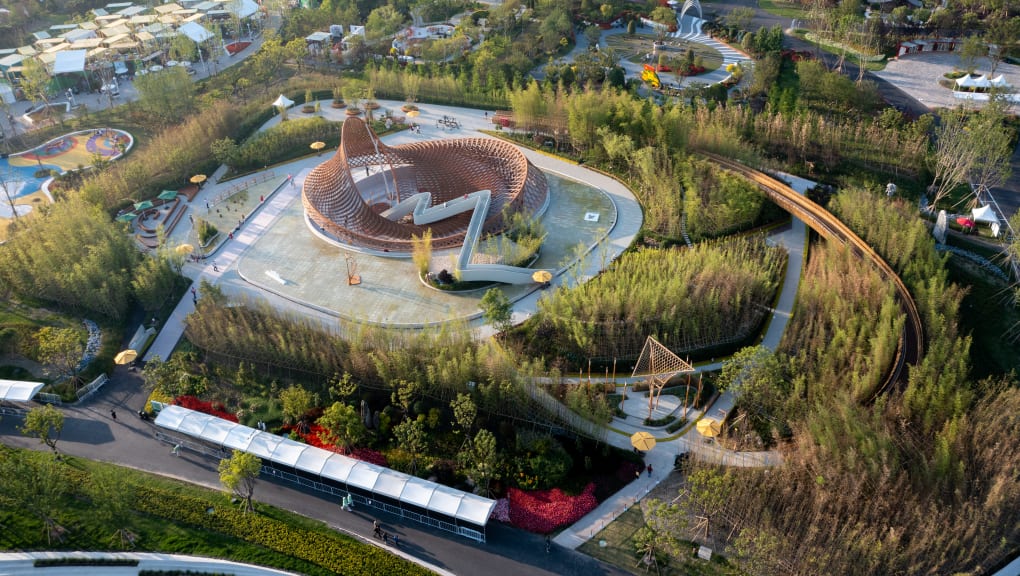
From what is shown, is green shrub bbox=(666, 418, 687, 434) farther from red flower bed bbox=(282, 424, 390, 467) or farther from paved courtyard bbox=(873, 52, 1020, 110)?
paved courtyard bbox=(873, 52, 1020, 110)

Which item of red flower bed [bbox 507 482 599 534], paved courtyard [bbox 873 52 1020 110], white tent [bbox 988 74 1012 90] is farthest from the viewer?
paved courtyard [bbox 873 52 1020 110]

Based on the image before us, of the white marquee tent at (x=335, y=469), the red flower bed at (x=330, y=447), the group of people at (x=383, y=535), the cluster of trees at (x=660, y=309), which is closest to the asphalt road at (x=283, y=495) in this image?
the group of people at (x=383, y=535)

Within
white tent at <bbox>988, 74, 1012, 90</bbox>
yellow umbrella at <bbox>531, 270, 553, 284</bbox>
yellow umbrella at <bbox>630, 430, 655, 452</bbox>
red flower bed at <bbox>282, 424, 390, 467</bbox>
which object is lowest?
red flower bed at <bbox>282, 424, 390, 467</bbox>

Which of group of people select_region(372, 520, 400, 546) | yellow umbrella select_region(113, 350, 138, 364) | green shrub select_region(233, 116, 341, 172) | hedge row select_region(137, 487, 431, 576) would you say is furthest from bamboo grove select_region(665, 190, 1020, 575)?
green shrub select_region(233, 116, 341, 172)

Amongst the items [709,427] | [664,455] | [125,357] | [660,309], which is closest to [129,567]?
[125,357]

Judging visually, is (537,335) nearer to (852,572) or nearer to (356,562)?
(356,562)

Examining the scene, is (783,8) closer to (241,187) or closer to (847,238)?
(847,238)

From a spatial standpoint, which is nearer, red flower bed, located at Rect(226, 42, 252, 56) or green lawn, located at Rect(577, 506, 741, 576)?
green lawn, located at Rect(577, 506, 741, 576)

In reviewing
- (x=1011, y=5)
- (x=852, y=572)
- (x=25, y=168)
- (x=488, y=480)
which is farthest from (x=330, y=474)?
(x=1011, y=5)
